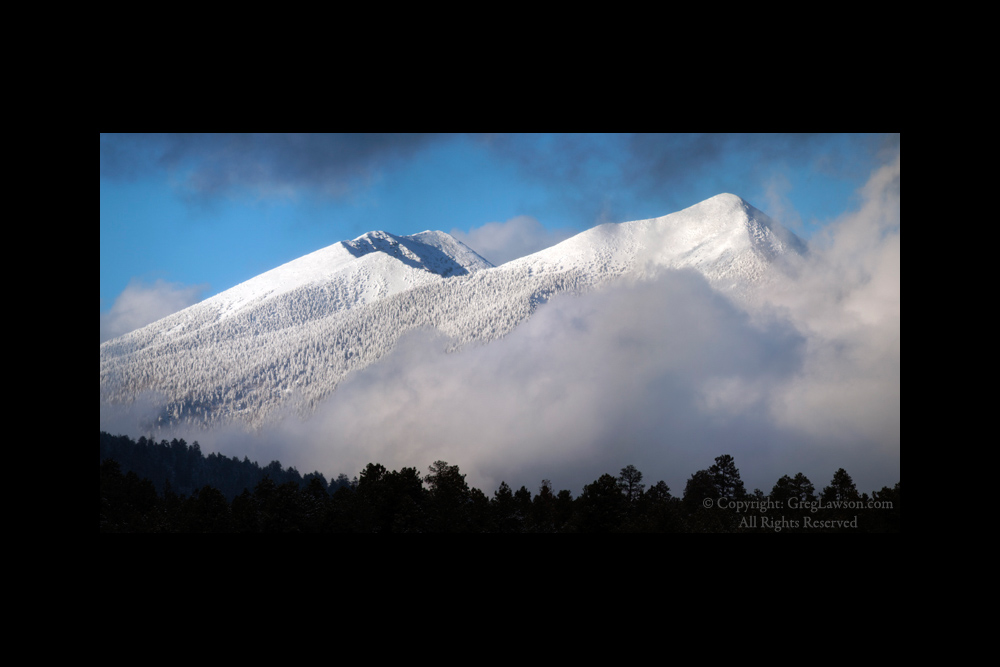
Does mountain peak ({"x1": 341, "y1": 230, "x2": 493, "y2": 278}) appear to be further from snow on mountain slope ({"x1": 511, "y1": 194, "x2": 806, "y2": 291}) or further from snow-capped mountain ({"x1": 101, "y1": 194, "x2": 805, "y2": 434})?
snow on mountain slope ({"x1": 511, "y1": 194, "x2": 806, "y2": 291})

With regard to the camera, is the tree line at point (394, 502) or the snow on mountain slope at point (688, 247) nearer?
the tree line at point (394, 502)

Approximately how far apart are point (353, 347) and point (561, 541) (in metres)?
9.50

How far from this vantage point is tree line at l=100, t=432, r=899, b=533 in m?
11.1

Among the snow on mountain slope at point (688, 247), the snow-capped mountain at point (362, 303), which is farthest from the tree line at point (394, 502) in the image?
the snow on mountain slope at point (688, 247)

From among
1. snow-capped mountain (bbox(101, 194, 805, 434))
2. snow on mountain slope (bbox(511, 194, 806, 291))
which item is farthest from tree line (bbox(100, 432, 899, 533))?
snow on mountain slope (bbox(511, 194, 806, 291))

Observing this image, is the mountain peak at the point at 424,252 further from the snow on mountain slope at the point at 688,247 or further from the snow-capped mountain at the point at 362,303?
the snow on mountain slope at the point at 688,247

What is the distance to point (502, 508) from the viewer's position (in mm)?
12758

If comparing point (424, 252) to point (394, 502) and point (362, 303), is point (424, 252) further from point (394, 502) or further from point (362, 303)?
point (394, 502)

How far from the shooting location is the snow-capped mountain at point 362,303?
12.5m

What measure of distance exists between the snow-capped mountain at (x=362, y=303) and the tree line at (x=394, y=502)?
1510 millimetres

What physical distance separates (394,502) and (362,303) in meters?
5.48

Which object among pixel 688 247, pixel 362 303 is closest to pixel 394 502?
pixel 362 303
